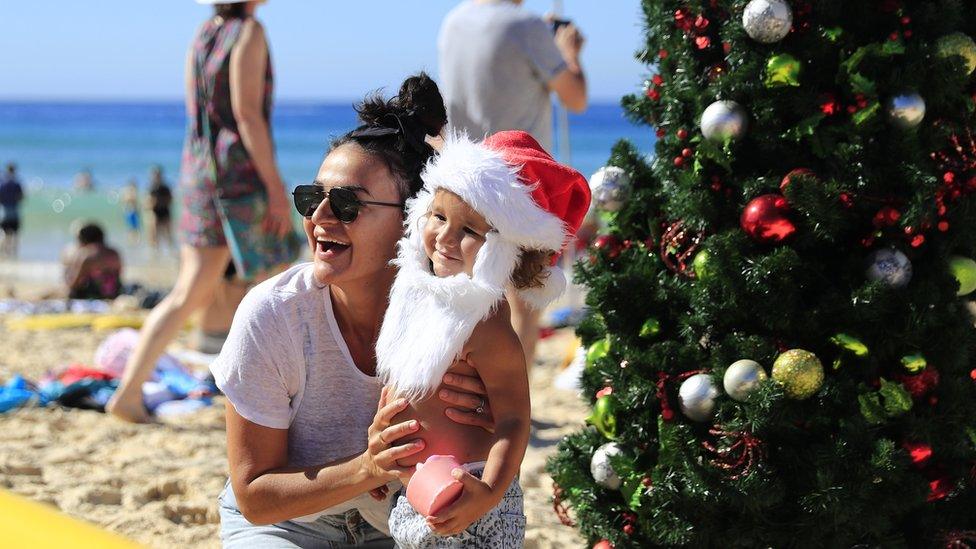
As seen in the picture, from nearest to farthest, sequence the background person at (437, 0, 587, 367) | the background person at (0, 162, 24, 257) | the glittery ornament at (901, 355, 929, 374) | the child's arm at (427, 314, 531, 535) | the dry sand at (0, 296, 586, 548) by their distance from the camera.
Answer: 1. the child's arm at (427, 314, 531, 535)
2. the glittery ornament at (901, 355, 929, 374)
3. the dry sand at (0, 296, 586, 548)
4. the background person at (437, 0, 587, 367)
5. the background person at (0, 162, 24, 257)

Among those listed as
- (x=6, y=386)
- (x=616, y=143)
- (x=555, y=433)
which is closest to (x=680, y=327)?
(x=616, y=143)

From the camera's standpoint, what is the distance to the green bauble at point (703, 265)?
8.09 ft

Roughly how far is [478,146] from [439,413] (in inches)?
21.9

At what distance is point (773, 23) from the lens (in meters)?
2.37

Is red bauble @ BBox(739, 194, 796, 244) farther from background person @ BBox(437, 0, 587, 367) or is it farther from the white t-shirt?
background person @ BBox(437, 0, 587, 367)

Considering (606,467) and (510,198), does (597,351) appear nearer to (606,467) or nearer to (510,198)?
(606,467)

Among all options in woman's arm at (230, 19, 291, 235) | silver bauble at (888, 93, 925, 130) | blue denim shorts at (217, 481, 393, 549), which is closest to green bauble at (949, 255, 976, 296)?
silver bauble at (888, 93, 925, 130)

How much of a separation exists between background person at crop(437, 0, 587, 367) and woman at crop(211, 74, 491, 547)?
2.15 meters

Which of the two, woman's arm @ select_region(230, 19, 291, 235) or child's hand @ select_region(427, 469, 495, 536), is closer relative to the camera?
child's hand @ select_region(427, 469, 495, 536)

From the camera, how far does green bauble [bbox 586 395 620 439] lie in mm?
2664

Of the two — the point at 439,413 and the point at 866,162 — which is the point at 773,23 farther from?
the point at 439,413

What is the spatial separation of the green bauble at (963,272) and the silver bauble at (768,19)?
646 millimetres

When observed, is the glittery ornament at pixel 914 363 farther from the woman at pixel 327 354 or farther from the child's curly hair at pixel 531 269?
the woman at pixel 327 354

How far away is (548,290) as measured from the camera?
2291mm
